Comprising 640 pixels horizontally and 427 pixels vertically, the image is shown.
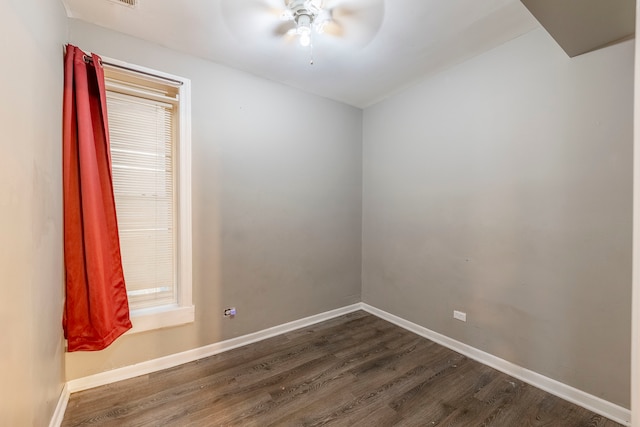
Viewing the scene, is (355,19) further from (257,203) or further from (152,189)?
(152,189)

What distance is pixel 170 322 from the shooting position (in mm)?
2168

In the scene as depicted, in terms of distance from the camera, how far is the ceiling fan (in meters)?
1.71

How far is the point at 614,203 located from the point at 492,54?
1411 millimetres

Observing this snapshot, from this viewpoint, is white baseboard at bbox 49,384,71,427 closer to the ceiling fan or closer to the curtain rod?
the curtain rod

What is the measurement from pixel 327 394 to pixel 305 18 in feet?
8.34

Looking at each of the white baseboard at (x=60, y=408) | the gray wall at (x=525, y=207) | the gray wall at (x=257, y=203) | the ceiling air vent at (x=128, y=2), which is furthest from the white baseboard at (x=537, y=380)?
the ceiling air vent at (x=128, y=2)

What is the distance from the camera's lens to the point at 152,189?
7.29ft

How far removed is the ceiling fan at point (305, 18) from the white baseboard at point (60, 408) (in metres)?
2.69

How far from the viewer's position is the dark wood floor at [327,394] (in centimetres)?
165

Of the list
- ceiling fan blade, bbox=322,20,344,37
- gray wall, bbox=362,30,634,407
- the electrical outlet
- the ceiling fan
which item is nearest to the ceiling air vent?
the ceiling fan

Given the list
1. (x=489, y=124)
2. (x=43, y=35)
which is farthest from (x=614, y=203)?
(x=43, y=35)

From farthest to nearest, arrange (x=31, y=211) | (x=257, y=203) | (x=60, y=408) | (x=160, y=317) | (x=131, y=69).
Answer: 1. (x=257, y=203)
2. (x=160, y=317)
3. (x=131, y=69)
4. (x=60, y=408)
5. (x=31, y=211)

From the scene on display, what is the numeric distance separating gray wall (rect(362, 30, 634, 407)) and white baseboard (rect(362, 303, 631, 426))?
44 mm

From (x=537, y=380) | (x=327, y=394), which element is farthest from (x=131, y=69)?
(x=537, y=380)
